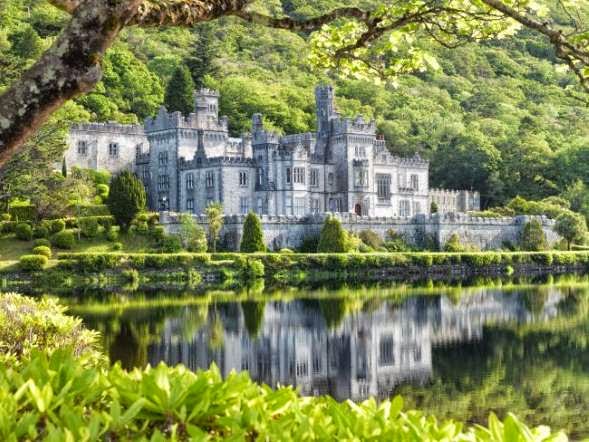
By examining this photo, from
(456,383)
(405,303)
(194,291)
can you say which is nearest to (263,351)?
(456,383)

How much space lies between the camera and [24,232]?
55719 millimetres

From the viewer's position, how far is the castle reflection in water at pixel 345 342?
896 inches

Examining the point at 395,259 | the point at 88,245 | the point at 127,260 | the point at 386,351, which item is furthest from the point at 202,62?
the point at 386,351

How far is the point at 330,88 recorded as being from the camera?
7625 cm

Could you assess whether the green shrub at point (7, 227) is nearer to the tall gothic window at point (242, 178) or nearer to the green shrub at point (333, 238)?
the tall gothic window at point (242, 178)

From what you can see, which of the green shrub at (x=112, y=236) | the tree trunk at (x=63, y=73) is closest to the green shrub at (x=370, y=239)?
the green shrub at (x=112, y=236)

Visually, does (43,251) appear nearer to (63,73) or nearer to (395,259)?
(395,259)

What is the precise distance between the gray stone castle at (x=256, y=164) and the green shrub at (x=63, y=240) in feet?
47.7

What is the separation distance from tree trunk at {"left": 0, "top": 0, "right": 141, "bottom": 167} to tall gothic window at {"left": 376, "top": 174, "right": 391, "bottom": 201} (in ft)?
226

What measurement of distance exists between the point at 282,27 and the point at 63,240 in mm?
47028

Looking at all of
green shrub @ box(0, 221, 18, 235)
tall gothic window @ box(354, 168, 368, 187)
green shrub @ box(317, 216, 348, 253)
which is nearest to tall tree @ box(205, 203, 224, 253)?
green shrub @ box(317, 216, 348, 253)

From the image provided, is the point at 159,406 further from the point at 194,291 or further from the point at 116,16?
the point at 194,291

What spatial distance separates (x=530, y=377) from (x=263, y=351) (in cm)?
798

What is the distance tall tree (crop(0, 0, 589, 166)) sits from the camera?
7.36 meters
